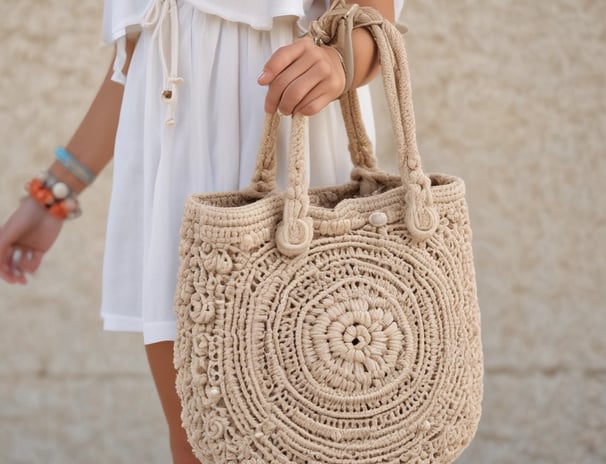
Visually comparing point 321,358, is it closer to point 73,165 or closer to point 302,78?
point 302,78

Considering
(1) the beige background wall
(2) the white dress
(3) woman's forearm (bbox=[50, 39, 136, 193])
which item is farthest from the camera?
(1) the beige background wall

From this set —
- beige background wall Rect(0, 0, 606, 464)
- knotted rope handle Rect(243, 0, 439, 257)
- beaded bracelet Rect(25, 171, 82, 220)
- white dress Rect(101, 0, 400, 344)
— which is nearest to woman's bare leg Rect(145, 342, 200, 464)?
white dress Rect(101, 0, 400, 344)

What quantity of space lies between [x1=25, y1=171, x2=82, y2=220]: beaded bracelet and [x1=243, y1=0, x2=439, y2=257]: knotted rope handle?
1.31ft

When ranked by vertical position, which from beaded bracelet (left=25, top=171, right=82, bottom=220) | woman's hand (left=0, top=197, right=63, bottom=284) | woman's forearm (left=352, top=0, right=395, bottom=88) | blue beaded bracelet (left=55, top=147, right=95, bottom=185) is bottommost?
woman's hand (left=0, top=197, right=63, bottom=284)

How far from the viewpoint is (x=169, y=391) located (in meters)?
0.93

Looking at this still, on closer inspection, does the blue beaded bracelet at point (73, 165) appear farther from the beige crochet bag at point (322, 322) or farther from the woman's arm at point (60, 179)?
the beige crochet bag at point (322, 322)

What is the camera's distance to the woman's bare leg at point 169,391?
904 mm

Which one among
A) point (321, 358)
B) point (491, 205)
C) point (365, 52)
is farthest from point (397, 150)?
point (491, 205)

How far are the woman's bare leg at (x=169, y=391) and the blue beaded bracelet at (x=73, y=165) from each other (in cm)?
33

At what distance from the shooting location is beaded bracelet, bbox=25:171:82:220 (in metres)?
1.14

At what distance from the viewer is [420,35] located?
2021 mm

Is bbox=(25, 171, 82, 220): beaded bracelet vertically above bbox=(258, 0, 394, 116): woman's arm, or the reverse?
bbox=(258, 0, 394, 116): woman's arm

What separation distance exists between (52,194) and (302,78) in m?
0.52

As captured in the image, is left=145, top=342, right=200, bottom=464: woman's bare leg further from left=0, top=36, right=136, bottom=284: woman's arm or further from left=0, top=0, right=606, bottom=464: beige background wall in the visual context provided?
left=0, top=0, right=606, bottom=464: beige background wall
